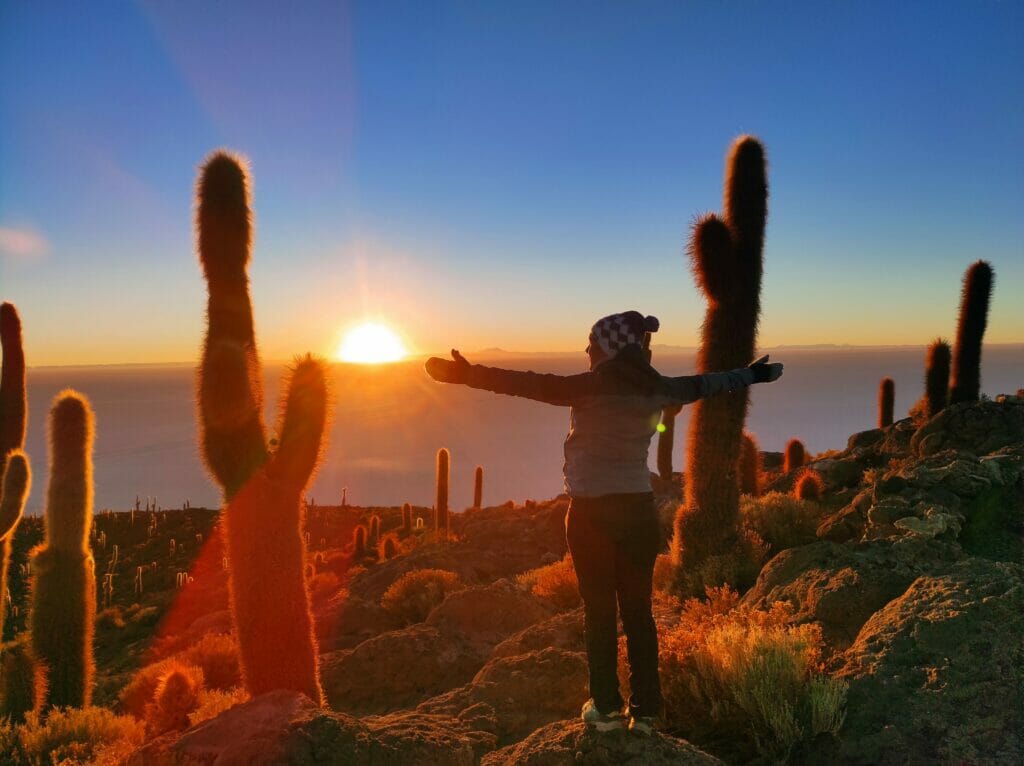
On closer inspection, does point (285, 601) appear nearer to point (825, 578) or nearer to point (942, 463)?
point (825, 578)

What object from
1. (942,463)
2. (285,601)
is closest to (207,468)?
(285,601)

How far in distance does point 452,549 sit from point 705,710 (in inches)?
618

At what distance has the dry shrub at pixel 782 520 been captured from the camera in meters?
10.4

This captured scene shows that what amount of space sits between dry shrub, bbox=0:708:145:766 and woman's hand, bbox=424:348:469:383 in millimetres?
6024

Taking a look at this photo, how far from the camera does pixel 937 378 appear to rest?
64.7ft

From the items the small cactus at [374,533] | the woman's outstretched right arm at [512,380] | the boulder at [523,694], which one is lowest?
the small cactus at [374,533]

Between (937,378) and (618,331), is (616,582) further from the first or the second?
(937,378)

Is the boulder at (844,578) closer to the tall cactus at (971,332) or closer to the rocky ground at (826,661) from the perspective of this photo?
the rocky ground at (826,661)

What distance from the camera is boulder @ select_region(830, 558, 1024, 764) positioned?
377 centimetres

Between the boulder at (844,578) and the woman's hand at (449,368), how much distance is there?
152 inches

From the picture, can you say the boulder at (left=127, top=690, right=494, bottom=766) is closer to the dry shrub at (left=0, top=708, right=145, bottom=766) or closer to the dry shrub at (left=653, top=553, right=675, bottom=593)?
the dry shrub at (left=0, top=708, right=145, bottom=766)

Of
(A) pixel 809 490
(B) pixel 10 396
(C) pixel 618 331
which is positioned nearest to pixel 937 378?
(A) pixel 809 490

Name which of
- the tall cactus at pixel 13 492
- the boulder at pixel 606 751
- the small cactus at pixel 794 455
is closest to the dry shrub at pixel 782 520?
the boulder at pixel 606 751

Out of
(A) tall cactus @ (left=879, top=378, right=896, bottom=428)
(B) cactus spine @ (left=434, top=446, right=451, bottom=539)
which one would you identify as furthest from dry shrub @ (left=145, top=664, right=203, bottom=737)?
(A) tall cactus @ (left=879, top=378, right=896, bottom=428)
